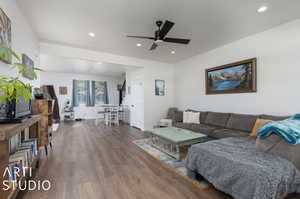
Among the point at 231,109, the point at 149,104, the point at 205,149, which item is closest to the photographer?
the point at 205,149

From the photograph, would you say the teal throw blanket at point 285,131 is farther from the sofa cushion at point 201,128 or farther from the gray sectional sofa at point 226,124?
the sofa cushion at point 201,128

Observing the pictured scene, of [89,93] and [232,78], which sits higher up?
[232,78]

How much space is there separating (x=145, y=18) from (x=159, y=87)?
3071 mm

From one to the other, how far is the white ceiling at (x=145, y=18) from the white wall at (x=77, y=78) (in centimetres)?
453

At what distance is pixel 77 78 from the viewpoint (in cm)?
755

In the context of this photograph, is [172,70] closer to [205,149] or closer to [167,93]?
[167,93]

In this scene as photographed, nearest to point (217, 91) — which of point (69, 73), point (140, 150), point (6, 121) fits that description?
point (140, 150)

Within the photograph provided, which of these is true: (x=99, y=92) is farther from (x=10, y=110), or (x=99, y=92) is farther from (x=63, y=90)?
(x=10, y=110)

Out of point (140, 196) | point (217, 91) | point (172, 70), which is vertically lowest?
point (140, 196)

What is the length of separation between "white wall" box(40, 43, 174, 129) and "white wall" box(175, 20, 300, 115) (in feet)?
Result: 5.64

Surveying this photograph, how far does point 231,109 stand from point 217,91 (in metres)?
0.64

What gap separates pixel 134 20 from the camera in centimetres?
251

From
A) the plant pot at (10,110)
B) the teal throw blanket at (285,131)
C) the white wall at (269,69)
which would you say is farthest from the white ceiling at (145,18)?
the teal throw blanket at (285,131)

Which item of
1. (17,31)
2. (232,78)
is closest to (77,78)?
(17,31)
